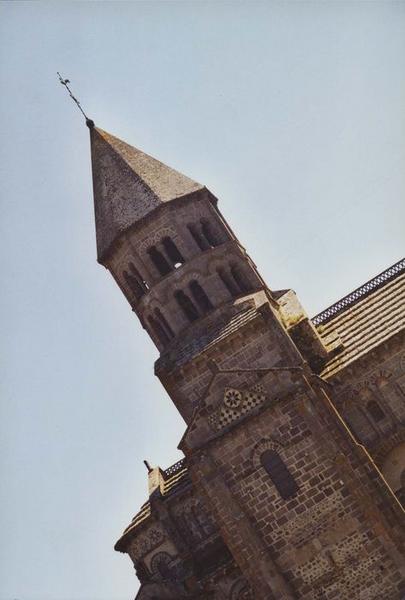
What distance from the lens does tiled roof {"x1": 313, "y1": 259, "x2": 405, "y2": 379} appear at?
28766mm

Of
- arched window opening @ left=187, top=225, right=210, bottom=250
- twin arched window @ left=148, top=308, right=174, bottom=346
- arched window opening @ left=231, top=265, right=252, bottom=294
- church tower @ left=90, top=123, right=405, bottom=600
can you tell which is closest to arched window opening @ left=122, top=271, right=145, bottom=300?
church tower @ left=90, top=123, right=405, bottom=600

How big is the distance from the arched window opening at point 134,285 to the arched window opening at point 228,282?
10.9 ft

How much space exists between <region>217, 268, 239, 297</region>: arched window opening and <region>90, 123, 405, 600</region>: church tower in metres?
0.04

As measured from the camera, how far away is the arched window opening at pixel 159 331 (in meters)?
31.8

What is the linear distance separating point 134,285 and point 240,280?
4.32 m

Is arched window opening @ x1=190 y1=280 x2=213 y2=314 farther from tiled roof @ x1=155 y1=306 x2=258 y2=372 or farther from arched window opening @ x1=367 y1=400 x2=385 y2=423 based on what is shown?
arched window opening @ x1=367 y1=400 x2=385 y2=423

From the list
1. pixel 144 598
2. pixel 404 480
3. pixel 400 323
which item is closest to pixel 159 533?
pixel 144 598

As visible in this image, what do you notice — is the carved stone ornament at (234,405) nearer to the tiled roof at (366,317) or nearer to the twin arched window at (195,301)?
the tiled roof at (366,317)

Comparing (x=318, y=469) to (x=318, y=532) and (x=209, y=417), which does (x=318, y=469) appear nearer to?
(x=318, y=532)

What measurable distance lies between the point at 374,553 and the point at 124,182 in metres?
17.3

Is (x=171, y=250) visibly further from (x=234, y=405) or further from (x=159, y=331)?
(x=234, y=405)

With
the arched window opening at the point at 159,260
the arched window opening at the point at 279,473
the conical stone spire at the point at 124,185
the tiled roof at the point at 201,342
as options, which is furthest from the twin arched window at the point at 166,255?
the arched window opening at the point at 279,473

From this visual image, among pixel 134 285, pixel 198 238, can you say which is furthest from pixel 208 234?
pixel 134 285

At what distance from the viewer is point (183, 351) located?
2969 cm
